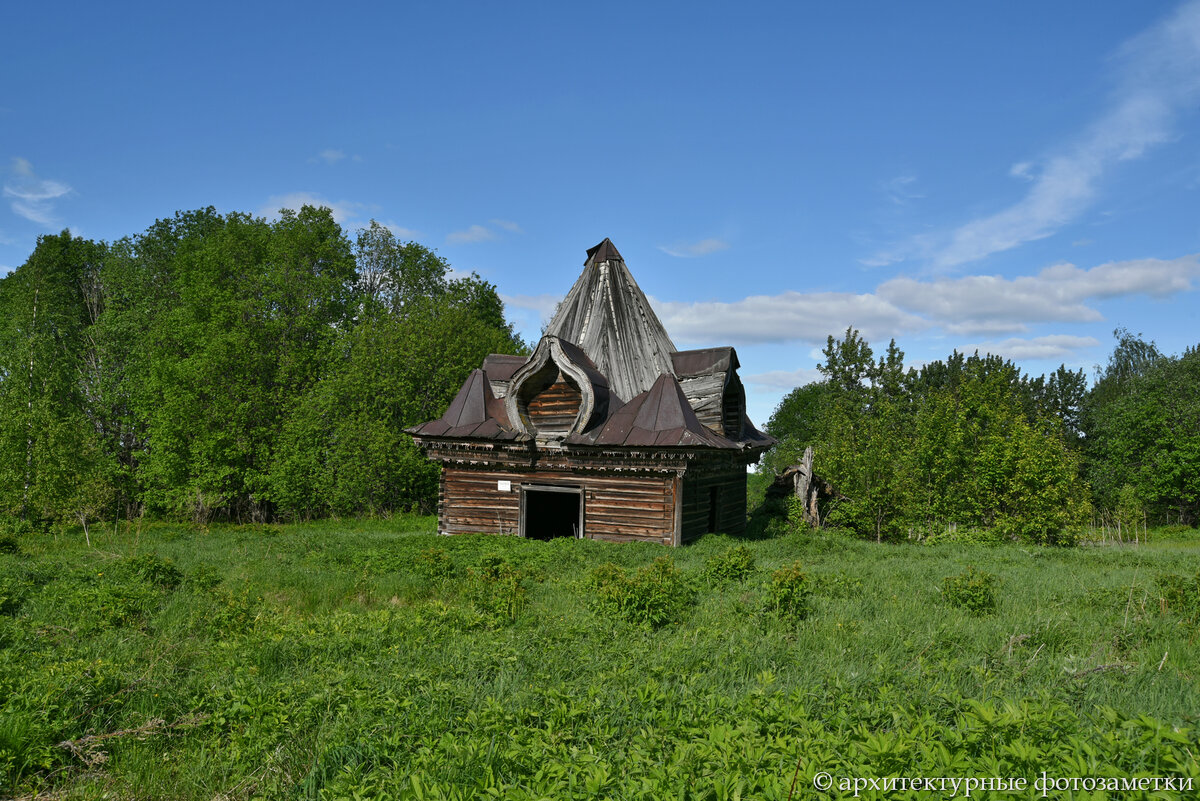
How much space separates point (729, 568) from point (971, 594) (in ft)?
12.6

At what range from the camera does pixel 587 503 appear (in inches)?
722

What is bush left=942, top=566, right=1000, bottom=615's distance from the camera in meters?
9.73

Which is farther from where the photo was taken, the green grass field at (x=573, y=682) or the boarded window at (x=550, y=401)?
the boarded window at (x=550, y=401)

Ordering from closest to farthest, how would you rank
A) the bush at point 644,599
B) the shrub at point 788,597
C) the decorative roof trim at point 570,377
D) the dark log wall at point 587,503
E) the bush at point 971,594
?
the bush at point 644,599, the shrub at point 788,597, the bush at point 971,594, the dark log wall at point 587,503, the decorative roof trim at point 570,377

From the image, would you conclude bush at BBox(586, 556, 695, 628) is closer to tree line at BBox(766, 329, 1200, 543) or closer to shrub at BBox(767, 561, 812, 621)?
shrub at BBox(767, 561, 812, 621)

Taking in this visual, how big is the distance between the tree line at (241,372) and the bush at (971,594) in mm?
24430

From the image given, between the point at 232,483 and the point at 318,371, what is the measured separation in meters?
6.76

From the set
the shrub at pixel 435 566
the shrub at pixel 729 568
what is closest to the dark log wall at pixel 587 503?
the shrub at pixel 729 568

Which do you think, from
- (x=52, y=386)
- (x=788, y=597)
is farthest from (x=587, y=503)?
(x=52, y=386)

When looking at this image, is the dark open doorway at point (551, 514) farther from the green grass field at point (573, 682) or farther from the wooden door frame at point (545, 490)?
the green grass field at point (573, 682)

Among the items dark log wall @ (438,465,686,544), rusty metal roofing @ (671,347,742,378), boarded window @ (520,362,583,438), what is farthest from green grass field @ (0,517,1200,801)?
rusty metal roofing @ (671,347,742,378)

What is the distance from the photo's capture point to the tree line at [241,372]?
2988 cm

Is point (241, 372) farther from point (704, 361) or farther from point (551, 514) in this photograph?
point (704, 361)

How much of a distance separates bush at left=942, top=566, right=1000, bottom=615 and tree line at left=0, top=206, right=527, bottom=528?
24.4 m
